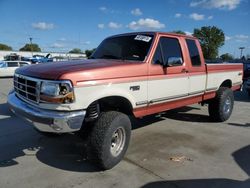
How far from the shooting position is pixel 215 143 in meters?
5.30

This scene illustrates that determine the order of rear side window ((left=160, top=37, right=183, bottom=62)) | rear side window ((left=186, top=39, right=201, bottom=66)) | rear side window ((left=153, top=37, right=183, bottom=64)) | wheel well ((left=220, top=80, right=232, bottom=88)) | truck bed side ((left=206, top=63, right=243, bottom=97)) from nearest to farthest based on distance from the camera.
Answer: rear side window ((left=153, top=37, right=183, bottom=64)) < rear side window ((left=160, top=37, right=183, bottom=62)) < rear side window ((left=186, top=39, right=201, bottom=66)) < truck bed side ((left=206, top=63, right=243, bottom=97)) < wheel well ((left=220, top=80, right=232, bottom=88))

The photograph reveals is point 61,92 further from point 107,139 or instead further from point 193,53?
point 193,53

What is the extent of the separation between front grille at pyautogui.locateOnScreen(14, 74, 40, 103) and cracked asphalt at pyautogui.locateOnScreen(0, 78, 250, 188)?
3.55ft

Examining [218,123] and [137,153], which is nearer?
[137,153]

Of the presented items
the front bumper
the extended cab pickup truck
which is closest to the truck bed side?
the extended cab pickup truck

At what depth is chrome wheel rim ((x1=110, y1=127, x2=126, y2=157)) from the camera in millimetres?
4207

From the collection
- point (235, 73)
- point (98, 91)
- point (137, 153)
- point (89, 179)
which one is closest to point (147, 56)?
point (98, 91)

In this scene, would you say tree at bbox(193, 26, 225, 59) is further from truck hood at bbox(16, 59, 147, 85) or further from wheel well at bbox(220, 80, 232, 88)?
truck hood at bbox(16, 59, 147, 85)

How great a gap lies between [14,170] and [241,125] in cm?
529

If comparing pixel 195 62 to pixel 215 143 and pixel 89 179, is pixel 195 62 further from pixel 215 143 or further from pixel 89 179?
pixel 89 179

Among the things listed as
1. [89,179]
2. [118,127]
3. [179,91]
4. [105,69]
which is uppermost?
[105,69]

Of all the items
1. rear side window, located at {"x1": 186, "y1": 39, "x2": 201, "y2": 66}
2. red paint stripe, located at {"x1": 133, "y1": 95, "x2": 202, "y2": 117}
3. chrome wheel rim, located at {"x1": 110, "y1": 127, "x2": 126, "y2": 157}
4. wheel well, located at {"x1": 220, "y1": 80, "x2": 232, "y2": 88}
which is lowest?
chrome wheel rim, located at {"x1": 110, "y1": 127, "x2": 126, "y2": 157}

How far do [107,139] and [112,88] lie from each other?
0.74 metres

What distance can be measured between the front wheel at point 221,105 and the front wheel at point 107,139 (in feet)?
11.1
